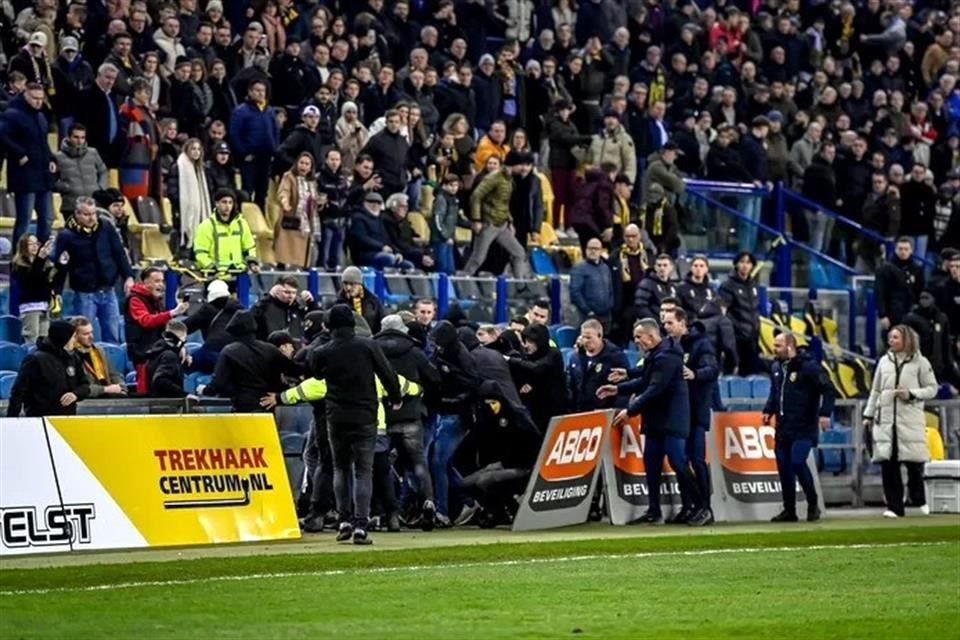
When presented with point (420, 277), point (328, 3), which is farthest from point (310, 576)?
point (328, 3)

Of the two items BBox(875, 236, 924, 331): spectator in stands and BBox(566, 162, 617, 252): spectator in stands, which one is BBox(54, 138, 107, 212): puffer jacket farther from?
BBox(875, 236, 924, 331): spectator in stands

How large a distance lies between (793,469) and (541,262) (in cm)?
670

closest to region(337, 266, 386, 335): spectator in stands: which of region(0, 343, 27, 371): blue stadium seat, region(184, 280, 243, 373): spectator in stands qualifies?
region(184, 280, 243, 373): spectator in stands

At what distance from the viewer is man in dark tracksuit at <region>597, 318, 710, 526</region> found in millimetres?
22672

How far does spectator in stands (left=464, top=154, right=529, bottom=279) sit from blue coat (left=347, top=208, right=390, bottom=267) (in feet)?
5.47

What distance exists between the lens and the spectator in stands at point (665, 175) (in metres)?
31.1

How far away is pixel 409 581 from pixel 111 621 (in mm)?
3119

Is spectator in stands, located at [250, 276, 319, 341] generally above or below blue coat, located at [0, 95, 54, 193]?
below

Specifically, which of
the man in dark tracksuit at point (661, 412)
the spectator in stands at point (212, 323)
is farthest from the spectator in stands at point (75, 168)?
the man in dark tracksuit at point (661, 412)

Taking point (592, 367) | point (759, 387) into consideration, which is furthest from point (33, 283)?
point (759, 387)

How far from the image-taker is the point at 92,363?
2072 centimetres

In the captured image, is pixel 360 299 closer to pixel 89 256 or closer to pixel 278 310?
pixel 278 310

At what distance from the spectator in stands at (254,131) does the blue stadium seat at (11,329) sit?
495 cm

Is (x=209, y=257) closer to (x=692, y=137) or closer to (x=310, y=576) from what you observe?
(x=310, y=576)
